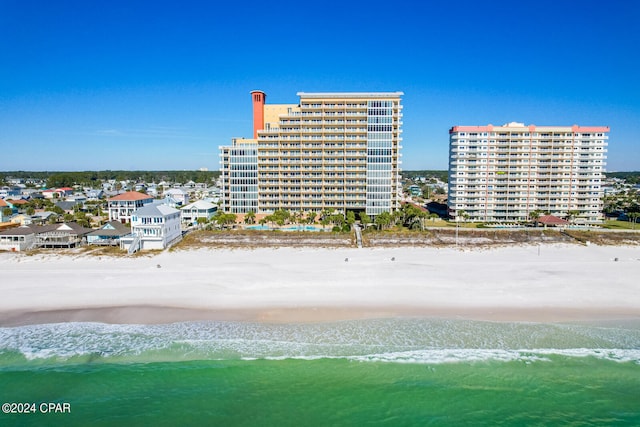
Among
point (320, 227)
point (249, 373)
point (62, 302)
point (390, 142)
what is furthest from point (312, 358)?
point (390, 142)

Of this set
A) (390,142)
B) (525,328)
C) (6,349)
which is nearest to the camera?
(6,349)

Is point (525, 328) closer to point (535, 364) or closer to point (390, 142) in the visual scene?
point (535, 364)

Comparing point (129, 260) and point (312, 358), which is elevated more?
point (129, 260)

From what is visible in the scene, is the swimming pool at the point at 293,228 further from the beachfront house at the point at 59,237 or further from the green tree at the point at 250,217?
the beachfront house at the point at 59,237

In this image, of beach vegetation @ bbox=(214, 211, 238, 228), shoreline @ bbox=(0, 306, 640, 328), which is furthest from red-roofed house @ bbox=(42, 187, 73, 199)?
shoreline @ bbox=(0, 306, 640, 328)

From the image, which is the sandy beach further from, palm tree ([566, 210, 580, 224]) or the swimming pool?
palm tree ([566, 210, 580, 224])
